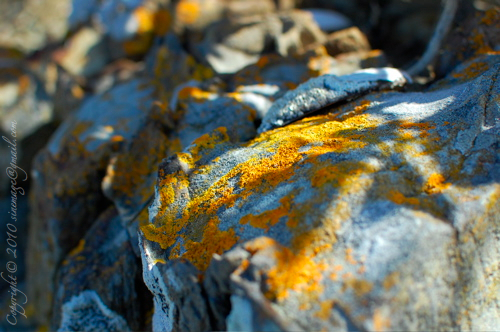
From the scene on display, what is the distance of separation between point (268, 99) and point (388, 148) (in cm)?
214

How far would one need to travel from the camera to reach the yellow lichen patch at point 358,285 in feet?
6.66

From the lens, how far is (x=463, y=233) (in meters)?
2.29

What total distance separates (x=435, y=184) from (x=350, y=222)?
76 centimetres

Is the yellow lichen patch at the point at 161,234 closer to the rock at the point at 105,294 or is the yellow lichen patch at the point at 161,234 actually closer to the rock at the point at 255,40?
the rock at the point at 105,294

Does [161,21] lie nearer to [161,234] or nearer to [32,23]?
[32,23]

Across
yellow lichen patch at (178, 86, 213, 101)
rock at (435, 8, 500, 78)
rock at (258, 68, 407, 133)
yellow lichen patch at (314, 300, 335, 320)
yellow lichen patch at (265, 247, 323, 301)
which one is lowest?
yellow lichen patch at (314, 300, 335, 320)

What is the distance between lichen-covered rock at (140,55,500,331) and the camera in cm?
207

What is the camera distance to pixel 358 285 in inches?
80.7

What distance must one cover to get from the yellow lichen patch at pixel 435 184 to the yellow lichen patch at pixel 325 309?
3.67 feet

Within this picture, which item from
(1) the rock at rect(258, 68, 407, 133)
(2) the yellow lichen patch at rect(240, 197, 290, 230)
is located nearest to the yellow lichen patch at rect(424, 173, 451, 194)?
(2) the yellow lichen patch at rect(240, 197, 290, 230)

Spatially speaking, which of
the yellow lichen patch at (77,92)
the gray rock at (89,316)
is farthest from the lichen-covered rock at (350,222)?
the yellow lichen patch at (77,92)

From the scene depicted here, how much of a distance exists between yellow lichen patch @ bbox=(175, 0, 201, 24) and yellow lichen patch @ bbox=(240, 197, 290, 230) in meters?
6.28

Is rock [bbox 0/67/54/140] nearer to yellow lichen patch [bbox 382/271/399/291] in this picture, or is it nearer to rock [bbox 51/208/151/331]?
rock [bbox 51/208/151/331]

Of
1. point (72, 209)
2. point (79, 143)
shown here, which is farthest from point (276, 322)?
point (79, 143)
